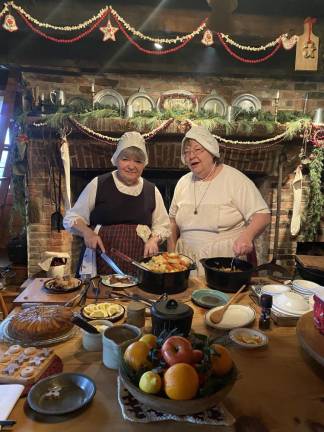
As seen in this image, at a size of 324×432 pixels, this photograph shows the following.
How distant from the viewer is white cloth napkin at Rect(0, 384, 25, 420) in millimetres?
785

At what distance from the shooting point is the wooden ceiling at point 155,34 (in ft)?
10.6

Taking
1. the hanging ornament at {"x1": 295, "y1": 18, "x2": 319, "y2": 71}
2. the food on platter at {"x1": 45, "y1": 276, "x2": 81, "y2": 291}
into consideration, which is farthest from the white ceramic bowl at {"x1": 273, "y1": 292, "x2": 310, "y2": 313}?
the hanging ornament at {"x1": 295, "y1": 18, "x2": 319, "y2": 71}

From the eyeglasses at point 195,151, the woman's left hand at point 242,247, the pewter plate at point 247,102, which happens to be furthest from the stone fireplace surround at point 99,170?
the woman's left hand at point 242,247

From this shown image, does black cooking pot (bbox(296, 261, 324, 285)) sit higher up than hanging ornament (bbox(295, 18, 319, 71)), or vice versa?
hanging ornament (bbox(295, 18, 319, 71))

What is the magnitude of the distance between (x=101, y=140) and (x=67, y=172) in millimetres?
465

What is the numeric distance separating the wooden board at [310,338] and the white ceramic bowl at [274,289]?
302mm

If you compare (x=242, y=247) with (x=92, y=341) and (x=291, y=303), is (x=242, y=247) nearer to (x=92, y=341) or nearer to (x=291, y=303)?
(x=291, y=303)

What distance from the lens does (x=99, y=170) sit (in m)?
3.59

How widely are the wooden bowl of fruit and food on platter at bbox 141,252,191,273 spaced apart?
666 mm

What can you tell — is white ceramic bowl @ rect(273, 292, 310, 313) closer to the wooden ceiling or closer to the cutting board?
the cutting board

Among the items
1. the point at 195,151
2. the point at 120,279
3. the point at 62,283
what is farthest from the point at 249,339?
the point at 195,151

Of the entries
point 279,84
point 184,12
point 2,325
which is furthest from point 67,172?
point 279,84

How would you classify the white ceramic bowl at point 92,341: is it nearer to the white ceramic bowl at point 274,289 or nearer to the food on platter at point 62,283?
the food on platter at point 62,283

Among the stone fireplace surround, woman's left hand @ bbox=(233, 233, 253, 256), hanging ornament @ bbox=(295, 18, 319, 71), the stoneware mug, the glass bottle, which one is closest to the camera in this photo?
the stoneware mug
